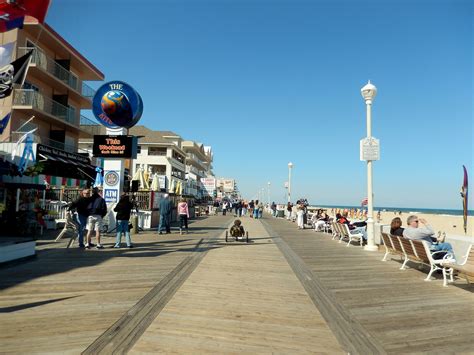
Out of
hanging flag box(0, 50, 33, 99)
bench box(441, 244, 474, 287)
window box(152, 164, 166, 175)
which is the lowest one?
bench box(441, 244, 474, 287)

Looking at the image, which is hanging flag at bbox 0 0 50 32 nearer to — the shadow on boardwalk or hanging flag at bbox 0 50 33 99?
hanging flag at bbox 0 50 33 99

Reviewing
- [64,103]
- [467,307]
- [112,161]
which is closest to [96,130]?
[64,103]

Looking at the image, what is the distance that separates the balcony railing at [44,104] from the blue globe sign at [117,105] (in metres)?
10.4

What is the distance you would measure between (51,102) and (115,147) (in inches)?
603

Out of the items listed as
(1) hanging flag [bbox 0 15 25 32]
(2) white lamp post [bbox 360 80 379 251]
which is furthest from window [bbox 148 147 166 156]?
(1) hanging flag [bbox 0 15 25 32]

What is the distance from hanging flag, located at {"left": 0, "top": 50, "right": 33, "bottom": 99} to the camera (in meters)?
9.96

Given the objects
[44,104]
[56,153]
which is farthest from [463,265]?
[44,104]

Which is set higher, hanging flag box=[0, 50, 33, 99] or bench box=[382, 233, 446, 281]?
hanging flag box=[0, 50, 33, 99]

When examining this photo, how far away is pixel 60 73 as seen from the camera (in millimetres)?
27438

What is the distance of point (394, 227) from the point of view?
9.88 meters

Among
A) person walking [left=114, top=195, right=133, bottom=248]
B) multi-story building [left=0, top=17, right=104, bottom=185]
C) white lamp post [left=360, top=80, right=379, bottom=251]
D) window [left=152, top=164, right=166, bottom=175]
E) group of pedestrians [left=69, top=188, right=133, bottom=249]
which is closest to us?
group of pedestrians [left=69, top=188, right=133, bottom=249]

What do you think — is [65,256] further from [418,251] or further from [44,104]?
[44,104]

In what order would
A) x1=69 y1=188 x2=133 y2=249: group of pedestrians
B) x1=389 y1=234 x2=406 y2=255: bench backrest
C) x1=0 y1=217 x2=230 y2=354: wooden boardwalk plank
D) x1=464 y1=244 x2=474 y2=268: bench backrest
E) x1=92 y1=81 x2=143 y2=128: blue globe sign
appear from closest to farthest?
1. x1=0 y1=217 x2=230 y2=354: wooden boardwalk plank
2. x1=464 y1=244 x2=474 y2=268: bench backrest
3. x1=389 y1=234 x2=406 y2=255: bench backrest
4. x1=69 y1=188 x2=133 y2=249: group of pedestrians
5. x1=92 y1=81 x2=143 y2=128: blue globe sign

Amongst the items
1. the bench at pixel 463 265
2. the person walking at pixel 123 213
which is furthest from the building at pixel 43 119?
the bench at pixel 463 265
